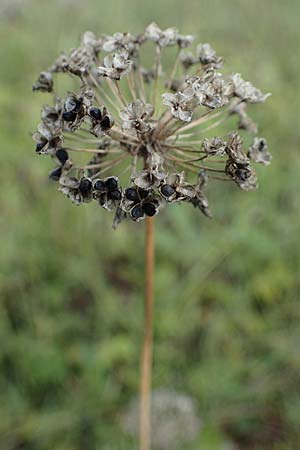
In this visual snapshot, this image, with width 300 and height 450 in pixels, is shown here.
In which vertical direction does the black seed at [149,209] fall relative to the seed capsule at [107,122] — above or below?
below

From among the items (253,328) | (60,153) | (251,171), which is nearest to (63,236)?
(253,328)

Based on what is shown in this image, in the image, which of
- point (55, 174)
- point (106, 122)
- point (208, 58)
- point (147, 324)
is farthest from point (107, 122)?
point (147, 324)

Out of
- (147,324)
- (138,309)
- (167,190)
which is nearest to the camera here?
(167,190)

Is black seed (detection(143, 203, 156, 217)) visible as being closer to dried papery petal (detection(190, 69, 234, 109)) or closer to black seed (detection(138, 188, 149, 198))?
black seed (detection(138, 188, 149, 198))

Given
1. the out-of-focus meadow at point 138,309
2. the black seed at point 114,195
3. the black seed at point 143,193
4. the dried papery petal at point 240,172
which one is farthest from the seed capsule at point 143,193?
the out-of-focus meadow at point 138,309

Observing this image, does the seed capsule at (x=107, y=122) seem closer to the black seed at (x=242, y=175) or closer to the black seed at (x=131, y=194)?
the black seed at (x=131, y=194)

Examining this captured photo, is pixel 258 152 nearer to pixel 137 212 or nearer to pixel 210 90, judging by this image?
pixel 210 90

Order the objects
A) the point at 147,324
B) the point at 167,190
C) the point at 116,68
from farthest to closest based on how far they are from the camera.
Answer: the point at 147,324 → the point at 116,68 → the point at 167,190
